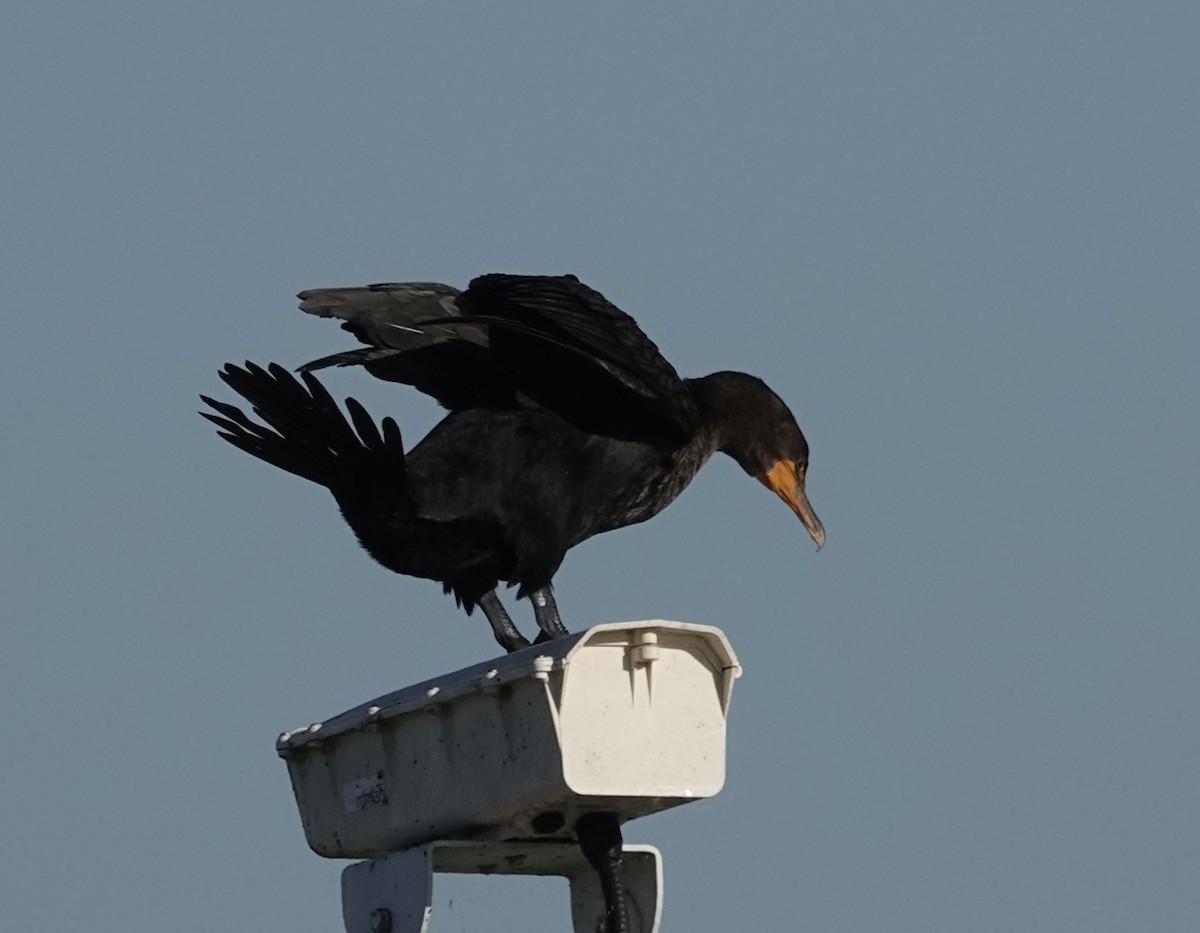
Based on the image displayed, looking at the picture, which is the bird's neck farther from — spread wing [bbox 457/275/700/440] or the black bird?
spread wing [bbox 457/275/700/440]

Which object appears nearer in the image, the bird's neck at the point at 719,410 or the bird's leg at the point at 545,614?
the bird's leg at the point at 545,614

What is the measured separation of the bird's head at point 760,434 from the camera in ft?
29.8

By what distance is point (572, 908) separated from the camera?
7098 mm

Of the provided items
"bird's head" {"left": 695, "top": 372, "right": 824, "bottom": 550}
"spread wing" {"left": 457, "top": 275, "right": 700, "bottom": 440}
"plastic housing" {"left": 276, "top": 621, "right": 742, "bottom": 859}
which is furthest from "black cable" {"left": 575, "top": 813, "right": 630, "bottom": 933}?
"bird's head" {"left": 695, "top": 372, "right": 824, "bottom": 550}

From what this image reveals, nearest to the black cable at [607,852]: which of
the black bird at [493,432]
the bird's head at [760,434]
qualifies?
the black bird at [493,432]

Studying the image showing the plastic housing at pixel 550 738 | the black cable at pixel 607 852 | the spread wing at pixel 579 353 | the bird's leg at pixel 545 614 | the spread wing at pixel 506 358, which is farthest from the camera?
the bird's leg at pixel 545 614

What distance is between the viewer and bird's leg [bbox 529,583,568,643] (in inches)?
334

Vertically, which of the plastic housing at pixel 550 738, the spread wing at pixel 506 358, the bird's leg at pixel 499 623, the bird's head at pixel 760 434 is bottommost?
the plastic housing at pixel 550 738

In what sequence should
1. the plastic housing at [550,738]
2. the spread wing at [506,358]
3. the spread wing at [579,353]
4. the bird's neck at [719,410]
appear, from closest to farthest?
the plastic housing at [550,738], the spread wing at [579,353], the spread wing at [506,358], the bird's neck at [719,410]

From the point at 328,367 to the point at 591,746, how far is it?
250cm

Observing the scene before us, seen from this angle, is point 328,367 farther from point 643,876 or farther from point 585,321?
point 643,876

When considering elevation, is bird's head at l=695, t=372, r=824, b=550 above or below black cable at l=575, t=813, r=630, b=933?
above

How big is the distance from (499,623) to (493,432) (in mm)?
695

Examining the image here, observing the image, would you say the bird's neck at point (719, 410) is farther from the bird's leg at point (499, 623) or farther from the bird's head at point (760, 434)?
the bird's leg at point (499, 623)
